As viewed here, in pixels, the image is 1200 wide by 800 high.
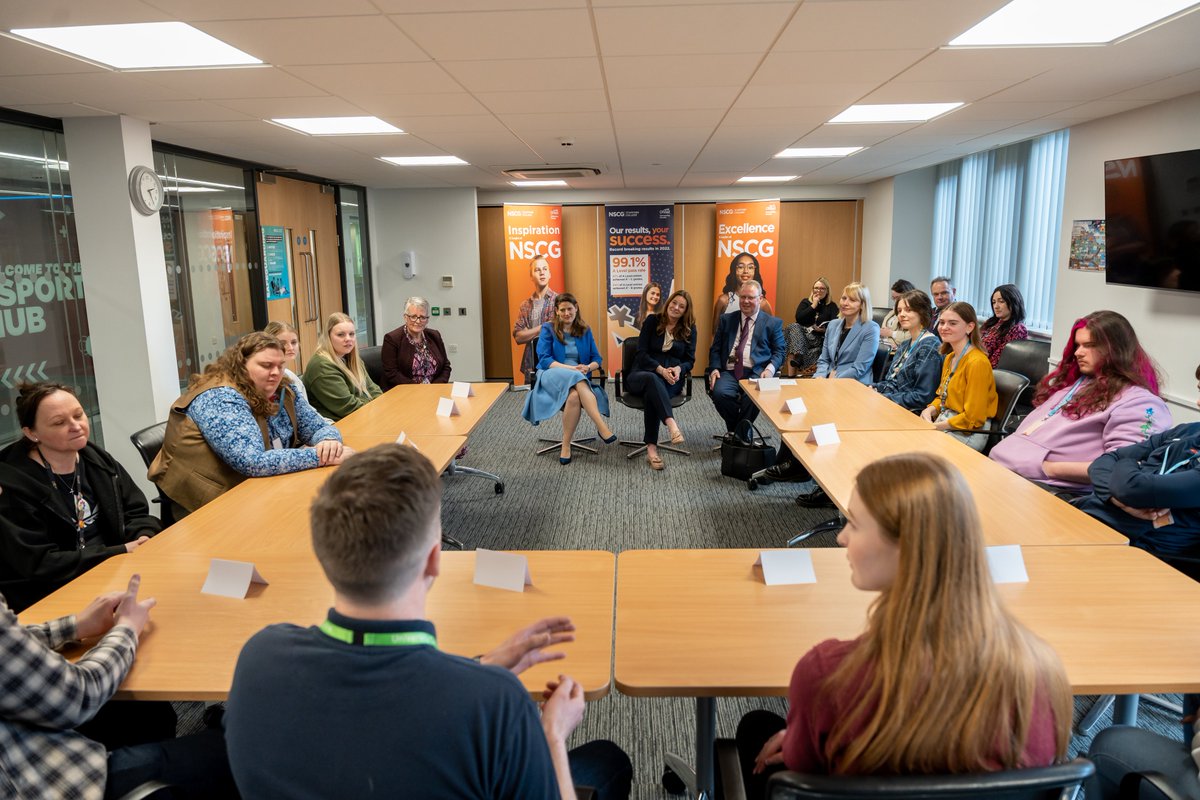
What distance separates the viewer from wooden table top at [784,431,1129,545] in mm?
2291

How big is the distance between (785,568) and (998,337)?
461 cm

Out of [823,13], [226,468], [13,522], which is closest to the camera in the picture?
[13,522]

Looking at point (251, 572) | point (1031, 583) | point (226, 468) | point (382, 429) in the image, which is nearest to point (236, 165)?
point (382, 429)

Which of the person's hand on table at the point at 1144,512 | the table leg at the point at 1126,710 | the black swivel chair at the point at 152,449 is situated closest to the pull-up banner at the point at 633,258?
the black swivel chair at the point at 152,449

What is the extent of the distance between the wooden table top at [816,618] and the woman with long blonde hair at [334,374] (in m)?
2.90

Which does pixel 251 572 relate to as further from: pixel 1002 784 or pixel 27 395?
pixel 1002 784

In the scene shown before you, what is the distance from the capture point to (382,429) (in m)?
3.83

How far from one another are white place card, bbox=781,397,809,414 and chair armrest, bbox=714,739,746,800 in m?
2.77

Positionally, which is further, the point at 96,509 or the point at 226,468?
the point at 226,468

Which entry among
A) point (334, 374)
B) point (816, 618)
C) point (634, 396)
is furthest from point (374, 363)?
point (816, 618)

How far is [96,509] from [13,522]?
0.93 feet

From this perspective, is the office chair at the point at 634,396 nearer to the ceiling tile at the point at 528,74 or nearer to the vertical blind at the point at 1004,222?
the ceiling tile at the point at 528,74

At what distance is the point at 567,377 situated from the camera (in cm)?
583

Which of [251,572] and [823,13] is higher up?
[823,13]
